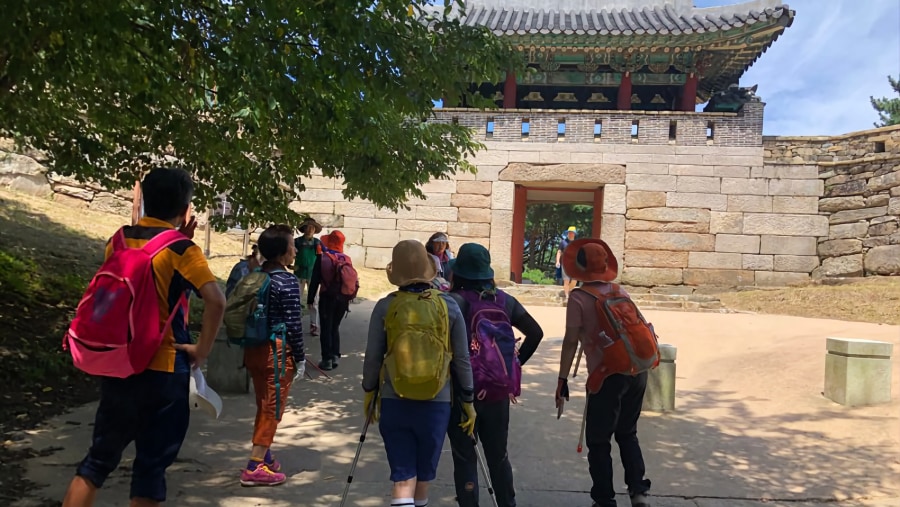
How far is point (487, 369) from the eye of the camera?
2.68m

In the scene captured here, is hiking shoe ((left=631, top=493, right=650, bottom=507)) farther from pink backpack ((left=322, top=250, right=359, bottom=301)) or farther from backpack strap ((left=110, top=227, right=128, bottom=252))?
pink backpack ((left=322, top=250, right=359, bottom=301))

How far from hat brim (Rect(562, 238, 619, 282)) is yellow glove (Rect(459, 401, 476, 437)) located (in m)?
0.94

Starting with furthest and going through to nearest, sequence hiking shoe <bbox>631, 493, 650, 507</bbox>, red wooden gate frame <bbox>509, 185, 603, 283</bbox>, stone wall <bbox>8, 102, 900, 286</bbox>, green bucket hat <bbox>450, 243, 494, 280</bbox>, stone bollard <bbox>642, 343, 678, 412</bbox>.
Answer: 1. red wooden gate frame <bbox>509, 185, 603, 283</bbox>
2. stone wall <bbox>8, 102, 900, 286</bbox>
3. stone bollard <bbox>642, 343, 678, 412</bbox>
4. hiking shoe <bbox>631, 493, 650, 507</bbox>
5. green bucket hat <bbox>450, 243, 494, 280</bbox>

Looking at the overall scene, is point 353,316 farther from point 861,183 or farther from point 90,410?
point 861,183

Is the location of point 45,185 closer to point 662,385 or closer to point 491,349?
point 662,385

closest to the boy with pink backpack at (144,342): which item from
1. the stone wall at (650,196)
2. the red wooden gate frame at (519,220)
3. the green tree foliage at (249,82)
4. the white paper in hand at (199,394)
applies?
the white paper in hand at (199,394)

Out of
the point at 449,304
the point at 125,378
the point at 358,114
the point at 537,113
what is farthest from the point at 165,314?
the point at 537,113

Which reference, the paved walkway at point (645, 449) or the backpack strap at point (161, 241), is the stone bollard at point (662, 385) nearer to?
the paved walkway at point (645, 449)

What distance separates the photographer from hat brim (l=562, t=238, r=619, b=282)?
309 cm

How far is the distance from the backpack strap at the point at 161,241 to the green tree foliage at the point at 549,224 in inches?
870

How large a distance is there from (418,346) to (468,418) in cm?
47

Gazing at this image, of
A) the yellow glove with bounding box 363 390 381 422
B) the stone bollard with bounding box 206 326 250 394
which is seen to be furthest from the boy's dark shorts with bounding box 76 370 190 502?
the stone bollard with bounding box 206 326 250 394

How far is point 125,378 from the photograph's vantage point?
209cm

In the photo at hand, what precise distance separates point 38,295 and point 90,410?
123 inches
